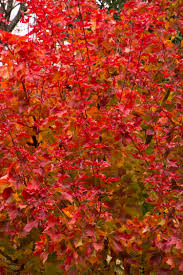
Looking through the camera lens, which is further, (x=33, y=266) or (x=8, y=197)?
(x=33, y=266)

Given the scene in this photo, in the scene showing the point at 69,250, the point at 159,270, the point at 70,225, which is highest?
the point at 70,225

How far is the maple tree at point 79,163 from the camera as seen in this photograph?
2.35m

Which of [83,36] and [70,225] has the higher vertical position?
[83,36]

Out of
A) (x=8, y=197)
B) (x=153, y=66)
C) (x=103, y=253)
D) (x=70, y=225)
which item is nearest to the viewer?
(x=70, y=225)

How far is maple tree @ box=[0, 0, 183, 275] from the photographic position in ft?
7.72

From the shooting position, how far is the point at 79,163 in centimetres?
252

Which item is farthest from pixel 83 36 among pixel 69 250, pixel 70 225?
pixel 69 250

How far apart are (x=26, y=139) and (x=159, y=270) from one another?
5.20 ft

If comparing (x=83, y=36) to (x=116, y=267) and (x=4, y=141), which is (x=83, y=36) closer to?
(x=4, y=141)

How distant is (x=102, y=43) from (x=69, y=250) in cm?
199

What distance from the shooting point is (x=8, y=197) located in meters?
2.42

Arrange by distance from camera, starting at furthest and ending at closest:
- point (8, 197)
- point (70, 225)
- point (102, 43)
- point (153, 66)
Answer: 1. point (153, 66)
2. point (102, 43)
3. point (8, 197)
4. point (70, 225)

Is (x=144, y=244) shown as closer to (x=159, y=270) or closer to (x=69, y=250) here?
(x=159, y=270)

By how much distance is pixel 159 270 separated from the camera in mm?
2520
